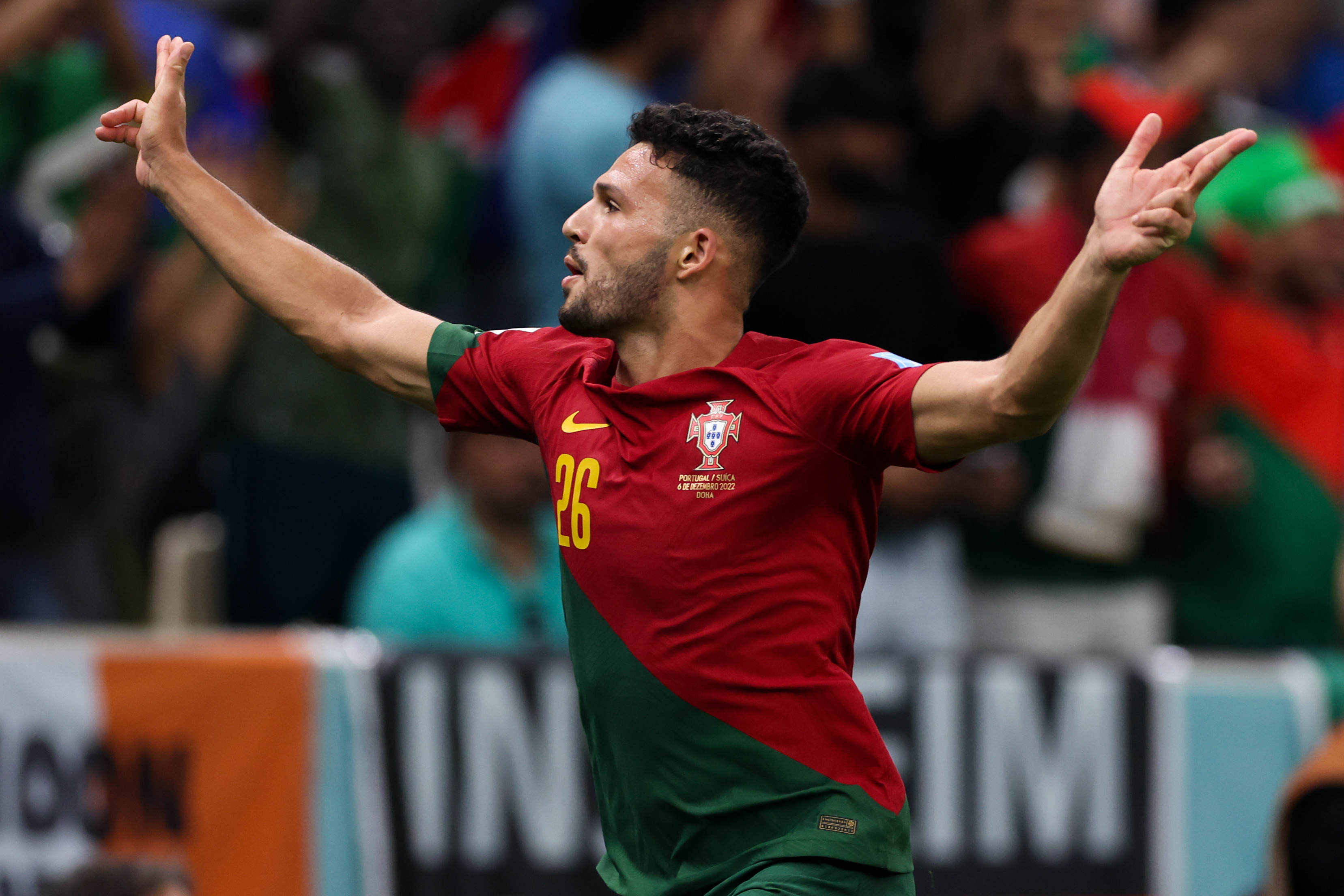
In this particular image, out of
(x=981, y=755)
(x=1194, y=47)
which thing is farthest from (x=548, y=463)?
(x=1194, y=47)

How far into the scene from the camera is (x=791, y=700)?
3.55m

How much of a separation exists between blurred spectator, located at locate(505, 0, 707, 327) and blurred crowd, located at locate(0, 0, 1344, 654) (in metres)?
0.02

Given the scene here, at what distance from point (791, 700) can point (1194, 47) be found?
6771 millimetres

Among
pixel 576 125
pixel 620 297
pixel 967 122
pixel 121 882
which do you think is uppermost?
pixel 967 122

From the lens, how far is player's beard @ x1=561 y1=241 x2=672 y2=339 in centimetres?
374

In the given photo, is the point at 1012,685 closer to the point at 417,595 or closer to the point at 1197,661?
the point at 1197,661

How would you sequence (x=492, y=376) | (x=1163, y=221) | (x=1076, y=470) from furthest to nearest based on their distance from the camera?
(x=1076, y=470) < (x=492, y=376) < (x=1163, y=221)

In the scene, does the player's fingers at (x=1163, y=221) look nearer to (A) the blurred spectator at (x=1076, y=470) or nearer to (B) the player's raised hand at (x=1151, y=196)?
(B) the player's raised hand at (x=1151, y=196)

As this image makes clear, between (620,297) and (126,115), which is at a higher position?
(126,115)

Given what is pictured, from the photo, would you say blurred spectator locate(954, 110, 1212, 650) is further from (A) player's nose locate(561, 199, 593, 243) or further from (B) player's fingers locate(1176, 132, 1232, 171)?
(B) player's fingers locate(1176, 132, 1232, 171)

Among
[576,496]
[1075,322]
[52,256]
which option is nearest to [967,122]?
[52,256]

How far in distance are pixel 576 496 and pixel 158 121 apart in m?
1.24

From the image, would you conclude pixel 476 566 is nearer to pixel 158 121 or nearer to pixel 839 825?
pixel 158 121

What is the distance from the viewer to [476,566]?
700 cm
